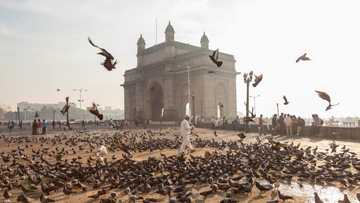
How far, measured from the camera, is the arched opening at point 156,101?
221 ft

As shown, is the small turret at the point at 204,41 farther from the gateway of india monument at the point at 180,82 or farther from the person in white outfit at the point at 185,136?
the person in white outfit at the point at 185,136

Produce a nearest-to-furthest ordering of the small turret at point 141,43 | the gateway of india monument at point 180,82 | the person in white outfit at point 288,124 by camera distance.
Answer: the person in white outfit at point 288,124 → the gateway of india monument at point 180,82 → the small turret at point 141,43

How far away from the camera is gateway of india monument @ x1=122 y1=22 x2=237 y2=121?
57.2m

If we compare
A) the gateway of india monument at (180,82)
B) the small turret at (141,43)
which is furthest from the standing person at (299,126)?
the small turret at (141,43)

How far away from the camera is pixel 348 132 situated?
939 inches

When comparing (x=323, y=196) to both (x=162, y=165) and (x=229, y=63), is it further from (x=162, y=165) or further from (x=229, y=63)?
(x=229, y=63)

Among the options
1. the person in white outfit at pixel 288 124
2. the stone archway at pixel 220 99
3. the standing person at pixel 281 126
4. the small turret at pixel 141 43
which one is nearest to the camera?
the person in white outfit at pixel 288 124

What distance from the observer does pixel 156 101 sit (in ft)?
226

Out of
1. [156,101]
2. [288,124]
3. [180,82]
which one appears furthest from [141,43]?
[288,124]

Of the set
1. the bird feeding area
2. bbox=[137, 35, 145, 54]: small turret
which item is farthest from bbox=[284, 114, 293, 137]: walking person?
bbox=[137, 35, 145, 54]: small turret

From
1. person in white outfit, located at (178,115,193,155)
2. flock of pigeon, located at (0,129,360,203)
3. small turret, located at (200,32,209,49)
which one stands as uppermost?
small turret, located at (200,32,209,49)

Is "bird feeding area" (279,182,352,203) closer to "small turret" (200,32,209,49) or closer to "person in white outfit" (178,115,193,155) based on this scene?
"person in white outfit" (178,115,193,155)

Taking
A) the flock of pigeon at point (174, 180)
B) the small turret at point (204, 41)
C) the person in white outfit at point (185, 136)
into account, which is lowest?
the flock of pigeon at point (174, 180)

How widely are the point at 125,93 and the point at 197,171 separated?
67758 millimetres
